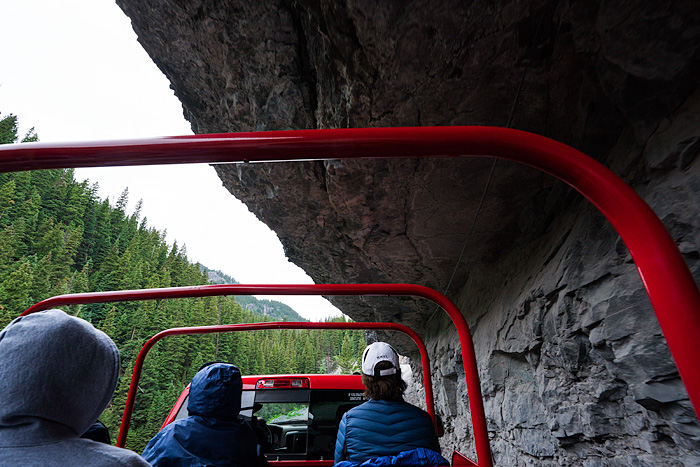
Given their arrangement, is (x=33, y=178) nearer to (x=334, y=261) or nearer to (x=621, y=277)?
(x=334, y=261)

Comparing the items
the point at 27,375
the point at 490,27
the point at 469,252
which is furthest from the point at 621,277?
the point at 27,375

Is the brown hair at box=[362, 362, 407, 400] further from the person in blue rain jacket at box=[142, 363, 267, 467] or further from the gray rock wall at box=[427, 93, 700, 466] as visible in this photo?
the gray rock wall at box=[427, 93, 700, 466]

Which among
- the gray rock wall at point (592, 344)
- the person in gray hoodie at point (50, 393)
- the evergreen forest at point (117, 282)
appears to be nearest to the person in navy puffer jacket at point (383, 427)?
the gray rock wall at point (592, 344)

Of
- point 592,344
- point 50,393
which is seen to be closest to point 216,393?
point 50,393

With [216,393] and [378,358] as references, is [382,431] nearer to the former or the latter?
[378,358]

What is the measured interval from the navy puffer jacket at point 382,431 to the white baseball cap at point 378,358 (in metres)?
0.21

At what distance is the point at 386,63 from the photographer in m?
2.33

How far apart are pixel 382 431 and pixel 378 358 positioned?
48 centimetres

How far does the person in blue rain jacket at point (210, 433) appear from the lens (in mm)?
1985

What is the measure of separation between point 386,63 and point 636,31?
1314mm

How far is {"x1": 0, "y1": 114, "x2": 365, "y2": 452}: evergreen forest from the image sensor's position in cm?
3966

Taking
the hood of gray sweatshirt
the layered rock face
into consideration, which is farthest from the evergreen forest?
the hood of gray sweatshirt

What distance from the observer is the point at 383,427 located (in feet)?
6.60

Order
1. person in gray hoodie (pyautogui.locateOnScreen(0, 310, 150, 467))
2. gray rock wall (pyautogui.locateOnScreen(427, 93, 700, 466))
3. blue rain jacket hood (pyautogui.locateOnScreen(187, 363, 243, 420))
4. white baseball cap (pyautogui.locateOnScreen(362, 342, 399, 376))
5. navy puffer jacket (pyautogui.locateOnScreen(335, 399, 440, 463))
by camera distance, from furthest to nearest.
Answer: white baseball cap (pyautogui.locateOnScreen(362, 342, 399, 376)) < blue rain jacket hood (pyautogui.locateOnScreen(187, 363, 243, 420)) < navy puffer jacket (pyautogui.locateOnScreen(335, 399, 440, 463)) < gray rock wall (pyautogui.locateOnScreen(427, 93, 700, 466)) < person in gray hoodie (pyautogui.locateOnScreen(0, 310, 150, 467))
